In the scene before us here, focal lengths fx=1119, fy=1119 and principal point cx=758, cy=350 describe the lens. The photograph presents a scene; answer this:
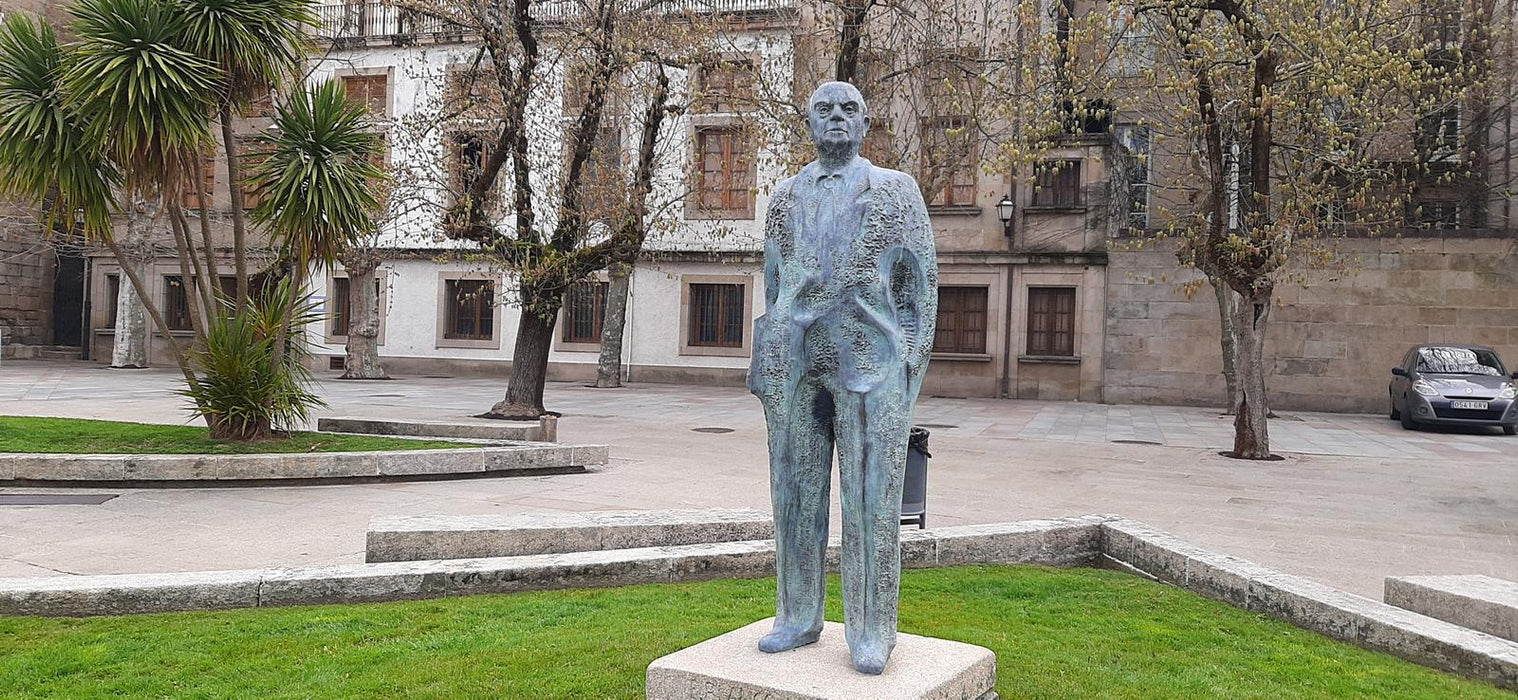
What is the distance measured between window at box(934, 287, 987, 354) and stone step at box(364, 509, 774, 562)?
63.2 ft

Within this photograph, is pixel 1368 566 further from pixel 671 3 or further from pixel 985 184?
pixel 985 184

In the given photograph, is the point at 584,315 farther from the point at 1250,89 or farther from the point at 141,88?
the point at 141,88

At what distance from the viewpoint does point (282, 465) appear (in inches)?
387

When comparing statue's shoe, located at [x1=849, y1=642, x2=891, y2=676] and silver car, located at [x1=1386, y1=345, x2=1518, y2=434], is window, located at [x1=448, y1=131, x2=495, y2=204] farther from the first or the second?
silver car, located at [x1=1386, y1=345, x2=1518, y2=434]

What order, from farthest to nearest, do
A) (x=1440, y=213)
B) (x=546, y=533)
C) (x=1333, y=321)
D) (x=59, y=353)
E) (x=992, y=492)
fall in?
(x=59, y=353) → (x=1440, y=213) → (x=1333, y=321) → (x=992, y=492) → (x=546, y=533)

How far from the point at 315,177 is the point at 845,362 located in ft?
27.1

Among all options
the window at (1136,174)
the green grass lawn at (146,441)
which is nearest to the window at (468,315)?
the window at (1136,174)

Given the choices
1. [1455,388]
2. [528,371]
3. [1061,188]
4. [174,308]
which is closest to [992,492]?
[528,371]

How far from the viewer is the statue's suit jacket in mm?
3867

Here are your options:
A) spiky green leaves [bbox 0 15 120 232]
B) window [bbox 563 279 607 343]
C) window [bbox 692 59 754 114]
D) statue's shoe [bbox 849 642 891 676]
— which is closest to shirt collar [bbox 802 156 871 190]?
statue's shoe [bbox 849 642 891 676]

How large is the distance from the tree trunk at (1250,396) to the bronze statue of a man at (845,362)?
461 inches

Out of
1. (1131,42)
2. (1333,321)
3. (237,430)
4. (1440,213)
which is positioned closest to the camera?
(237,430)

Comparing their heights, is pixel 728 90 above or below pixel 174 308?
above

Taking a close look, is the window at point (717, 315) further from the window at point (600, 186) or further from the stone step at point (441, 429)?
the stone step at point (441, 429)
